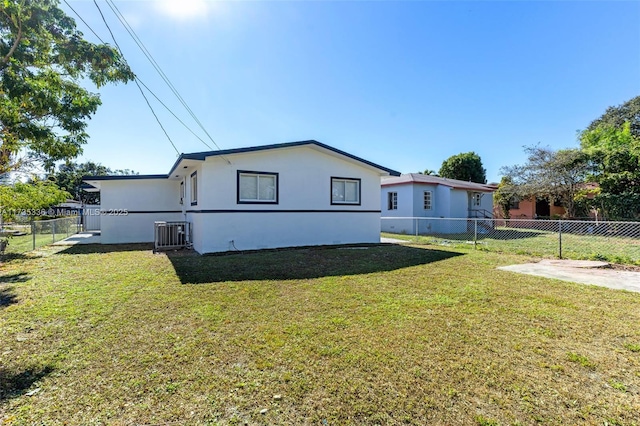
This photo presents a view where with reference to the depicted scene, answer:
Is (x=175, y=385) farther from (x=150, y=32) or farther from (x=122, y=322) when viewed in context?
(x=150, y=32)

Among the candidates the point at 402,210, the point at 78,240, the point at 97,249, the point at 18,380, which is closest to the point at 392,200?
the point at 402,210

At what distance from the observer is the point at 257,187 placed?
10.1 meters

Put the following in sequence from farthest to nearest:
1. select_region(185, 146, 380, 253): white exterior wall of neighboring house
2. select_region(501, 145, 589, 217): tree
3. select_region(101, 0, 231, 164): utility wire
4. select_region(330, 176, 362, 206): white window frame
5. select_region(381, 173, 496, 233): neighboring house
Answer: select_region(501, 145, 589, 217): tree
select_region(381, 173, 496, 233): neighboring house
select_region(330, 176, 362, 206): white window frame
select_region(185, 146, 380, 253): white exterior wall of neighboring house
select_region(101, 0, 231, 164): utility wire

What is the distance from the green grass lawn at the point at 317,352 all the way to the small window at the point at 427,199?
12.9 metres

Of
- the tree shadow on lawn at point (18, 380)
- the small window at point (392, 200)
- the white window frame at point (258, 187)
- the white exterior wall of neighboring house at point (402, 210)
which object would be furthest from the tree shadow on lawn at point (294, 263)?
the small window at point (392, 200)

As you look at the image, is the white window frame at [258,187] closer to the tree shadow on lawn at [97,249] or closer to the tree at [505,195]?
the tree shadow on lawn at [97,249]

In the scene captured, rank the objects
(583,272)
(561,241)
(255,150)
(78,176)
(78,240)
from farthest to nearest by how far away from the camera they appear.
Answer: (78,176) < (78,240) < (561,241) < (255,150) < (583,272)

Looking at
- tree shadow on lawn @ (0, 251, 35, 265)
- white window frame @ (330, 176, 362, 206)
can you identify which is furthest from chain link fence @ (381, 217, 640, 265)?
tree shadow on lawn @ (0, 251, 35, 265)

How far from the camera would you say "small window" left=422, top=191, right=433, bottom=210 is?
18.6 metres

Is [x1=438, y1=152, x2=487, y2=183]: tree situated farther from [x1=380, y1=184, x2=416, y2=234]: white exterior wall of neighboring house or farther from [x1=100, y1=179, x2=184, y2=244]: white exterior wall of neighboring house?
[x1=100, y1=179, x2=184, y2=244]: white exterior wall of neighboring house

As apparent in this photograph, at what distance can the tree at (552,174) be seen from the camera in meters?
18.7

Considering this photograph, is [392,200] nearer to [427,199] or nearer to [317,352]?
[427,199]

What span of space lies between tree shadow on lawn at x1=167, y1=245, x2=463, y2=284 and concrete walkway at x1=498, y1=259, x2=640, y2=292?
2.16 metres

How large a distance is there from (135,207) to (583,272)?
15.9 metres
